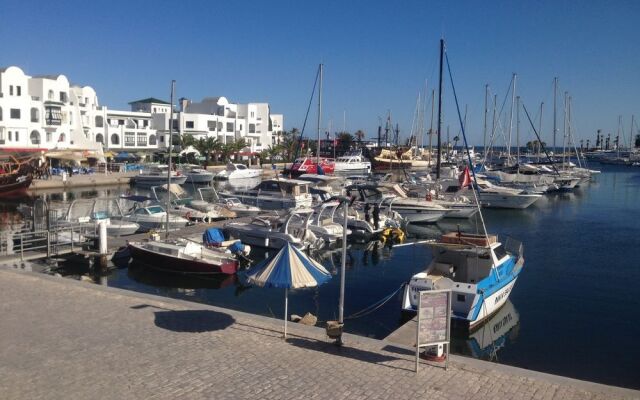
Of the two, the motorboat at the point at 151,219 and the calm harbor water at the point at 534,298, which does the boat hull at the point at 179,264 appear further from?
the motorboat at the point at 151,219

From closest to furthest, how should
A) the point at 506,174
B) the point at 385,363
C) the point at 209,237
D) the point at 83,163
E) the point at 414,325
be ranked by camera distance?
the point at 385,363
the point at 414,325
the point at 209,237
the point at 506,174
the point at 83,163

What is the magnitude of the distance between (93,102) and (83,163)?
63.8 feet

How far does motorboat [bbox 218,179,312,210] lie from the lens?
1582 inches

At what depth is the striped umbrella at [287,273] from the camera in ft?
39.5

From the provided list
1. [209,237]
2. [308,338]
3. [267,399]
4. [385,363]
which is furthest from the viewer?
[209,237]

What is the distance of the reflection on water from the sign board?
4.90 metres

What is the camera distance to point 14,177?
5316cm

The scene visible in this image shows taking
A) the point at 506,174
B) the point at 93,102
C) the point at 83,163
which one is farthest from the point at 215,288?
the point at 93,102

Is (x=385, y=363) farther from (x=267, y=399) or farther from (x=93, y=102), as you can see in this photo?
(x=93, y=102)

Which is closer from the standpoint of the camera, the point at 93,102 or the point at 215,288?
the point at 215,288

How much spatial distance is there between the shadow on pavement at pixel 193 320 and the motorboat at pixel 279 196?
83.9 ft

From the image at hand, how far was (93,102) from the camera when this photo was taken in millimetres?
91812

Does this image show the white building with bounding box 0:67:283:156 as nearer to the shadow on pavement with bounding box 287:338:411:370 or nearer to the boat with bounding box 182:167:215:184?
the boat with bounding box 182:167:215:184

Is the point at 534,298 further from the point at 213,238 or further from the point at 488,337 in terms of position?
the point at 213,238
